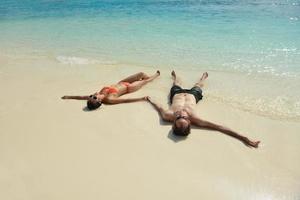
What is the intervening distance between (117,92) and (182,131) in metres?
2.49

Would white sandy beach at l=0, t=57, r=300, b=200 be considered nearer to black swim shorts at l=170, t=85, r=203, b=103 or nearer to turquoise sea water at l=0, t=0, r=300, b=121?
black swim shorts at l=170, t=85, r=203, b=103

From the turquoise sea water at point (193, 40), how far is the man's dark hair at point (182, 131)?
1.86m

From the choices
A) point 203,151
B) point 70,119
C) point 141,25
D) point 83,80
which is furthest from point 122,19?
point 203,151

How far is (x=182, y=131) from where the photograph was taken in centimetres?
669

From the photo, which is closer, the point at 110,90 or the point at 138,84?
the point at 110,90

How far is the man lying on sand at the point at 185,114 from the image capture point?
670 centimetres

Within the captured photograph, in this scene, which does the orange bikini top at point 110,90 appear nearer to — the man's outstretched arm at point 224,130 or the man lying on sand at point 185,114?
the man lying on sand at point 185,114

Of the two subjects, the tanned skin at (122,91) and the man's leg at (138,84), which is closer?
the tanned skin at (122,91)

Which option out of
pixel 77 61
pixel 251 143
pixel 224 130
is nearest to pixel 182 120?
pixel 224 130

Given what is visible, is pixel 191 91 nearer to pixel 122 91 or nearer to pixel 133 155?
pixel 122 91

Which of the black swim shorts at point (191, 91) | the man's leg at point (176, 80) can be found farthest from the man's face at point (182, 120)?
the man's leg at point (176, 80)

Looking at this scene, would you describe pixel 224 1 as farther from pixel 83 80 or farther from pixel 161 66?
pixel 83 80

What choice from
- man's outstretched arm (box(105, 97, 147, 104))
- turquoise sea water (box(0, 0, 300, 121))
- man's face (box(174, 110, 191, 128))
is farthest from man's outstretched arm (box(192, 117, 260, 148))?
man's outstretched arm (box(105, 97, 147, 104))

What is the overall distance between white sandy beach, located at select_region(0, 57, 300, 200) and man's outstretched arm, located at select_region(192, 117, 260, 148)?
0.11 meters
